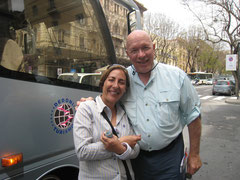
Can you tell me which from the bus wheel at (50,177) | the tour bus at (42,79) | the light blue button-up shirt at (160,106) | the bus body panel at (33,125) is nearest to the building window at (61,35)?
the tour bus at (42,79)

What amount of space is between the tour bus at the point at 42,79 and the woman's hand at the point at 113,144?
68 cm

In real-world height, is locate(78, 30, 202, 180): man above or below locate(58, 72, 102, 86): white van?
below

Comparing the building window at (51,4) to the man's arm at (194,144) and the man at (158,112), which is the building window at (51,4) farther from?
the man's arm at (194,144)

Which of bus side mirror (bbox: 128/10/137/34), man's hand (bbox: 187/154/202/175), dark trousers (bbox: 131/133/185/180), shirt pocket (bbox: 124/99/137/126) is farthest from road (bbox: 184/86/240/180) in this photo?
A: bus side mirror (bbox: 128/10/137/34)

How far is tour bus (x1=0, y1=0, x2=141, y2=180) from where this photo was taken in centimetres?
148

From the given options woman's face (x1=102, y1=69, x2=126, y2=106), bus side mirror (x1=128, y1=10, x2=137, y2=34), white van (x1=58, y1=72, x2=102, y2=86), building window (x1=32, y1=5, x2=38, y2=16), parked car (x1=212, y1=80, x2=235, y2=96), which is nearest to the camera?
woman's face (x1=102, y1=69, x2=126, y2=106)

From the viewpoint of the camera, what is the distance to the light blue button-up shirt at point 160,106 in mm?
1534

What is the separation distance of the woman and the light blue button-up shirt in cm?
10

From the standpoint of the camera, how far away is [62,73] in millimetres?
2006

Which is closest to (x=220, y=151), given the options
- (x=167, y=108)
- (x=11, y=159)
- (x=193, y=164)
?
(x=193, y=164)

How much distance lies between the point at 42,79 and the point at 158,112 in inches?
41.5

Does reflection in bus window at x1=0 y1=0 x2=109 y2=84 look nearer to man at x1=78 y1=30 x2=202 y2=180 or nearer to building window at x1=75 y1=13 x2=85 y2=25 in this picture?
building window at x1=75 y1=13 x2=85 y2=25

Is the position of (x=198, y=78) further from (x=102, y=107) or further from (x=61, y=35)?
(x=102, y=107)

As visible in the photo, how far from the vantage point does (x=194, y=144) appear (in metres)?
1.64
